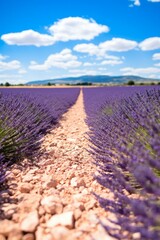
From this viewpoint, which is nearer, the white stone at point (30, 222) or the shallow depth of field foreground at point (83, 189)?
the shallow depth of field foreground at point (83, 189)

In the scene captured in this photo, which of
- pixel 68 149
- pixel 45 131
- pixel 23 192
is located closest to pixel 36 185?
pixel 23 192

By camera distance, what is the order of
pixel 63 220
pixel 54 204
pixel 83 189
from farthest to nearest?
pixel 83 189
pixel 54 204
pixel 63 220

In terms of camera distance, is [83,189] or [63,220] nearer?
[63,220]

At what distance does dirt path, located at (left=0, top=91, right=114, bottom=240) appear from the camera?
59.7 inches

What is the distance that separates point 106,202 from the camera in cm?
152

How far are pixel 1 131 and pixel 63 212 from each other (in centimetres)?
138

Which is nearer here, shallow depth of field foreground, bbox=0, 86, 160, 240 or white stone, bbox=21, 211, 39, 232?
shallow depth of field foreground, bbox=0, 86, 160, 240

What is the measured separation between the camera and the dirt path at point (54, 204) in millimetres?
1518

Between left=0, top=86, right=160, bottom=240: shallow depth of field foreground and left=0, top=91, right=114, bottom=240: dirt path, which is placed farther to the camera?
left=0, top=91, right=114, bottom=240: dirt path

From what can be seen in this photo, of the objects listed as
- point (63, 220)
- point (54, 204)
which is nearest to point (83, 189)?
point (54, 204)

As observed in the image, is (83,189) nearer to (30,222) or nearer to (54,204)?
(54,204)

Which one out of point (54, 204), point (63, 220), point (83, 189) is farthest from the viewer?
point (83, 189)

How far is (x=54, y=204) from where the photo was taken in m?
1.79

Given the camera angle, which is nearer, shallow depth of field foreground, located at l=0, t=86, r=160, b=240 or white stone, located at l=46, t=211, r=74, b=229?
shallow depth of field foreground, located at l=0, t=86, r=160, b=240
